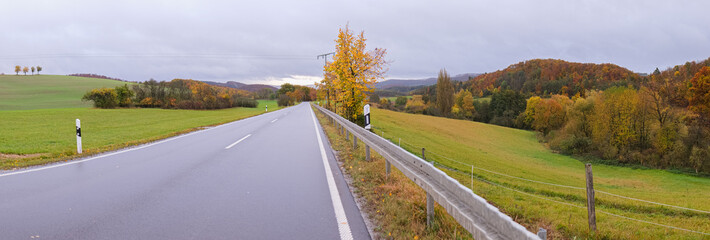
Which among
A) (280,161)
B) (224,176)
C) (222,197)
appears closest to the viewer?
(222,197)

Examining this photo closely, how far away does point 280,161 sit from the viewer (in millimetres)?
8219

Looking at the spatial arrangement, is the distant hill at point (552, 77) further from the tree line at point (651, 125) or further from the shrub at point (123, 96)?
the shrub at point (123, 96)

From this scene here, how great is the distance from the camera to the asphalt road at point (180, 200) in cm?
363

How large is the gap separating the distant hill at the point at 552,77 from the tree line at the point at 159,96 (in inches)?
3703

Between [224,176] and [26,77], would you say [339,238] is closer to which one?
[224,176]

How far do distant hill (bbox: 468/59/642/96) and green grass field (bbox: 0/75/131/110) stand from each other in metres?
119

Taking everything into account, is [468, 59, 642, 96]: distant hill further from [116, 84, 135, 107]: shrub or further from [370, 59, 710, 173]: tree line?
[116, 84, 135, 107]: shrub

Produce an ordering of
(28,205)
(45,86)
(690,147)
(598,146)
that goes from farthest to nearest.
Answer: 1. (45,86)
2. (598,146)
3. (690,147)
4. (28,205)

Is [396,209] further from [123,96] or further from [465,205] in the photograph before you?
[123,96]

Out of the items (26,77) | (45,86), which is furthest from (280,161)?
(26,77)

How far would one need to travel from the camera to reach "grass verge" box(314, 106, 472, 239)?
11.8 feet

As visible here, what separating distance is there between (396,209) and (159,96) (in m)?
64.7

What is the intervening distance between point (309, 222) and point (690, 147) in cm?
4595

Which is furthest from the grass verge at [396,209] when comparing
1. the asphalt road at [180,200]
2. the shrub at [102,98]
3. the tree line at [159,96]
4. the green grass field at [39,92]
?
the green grass field at [39,92]
